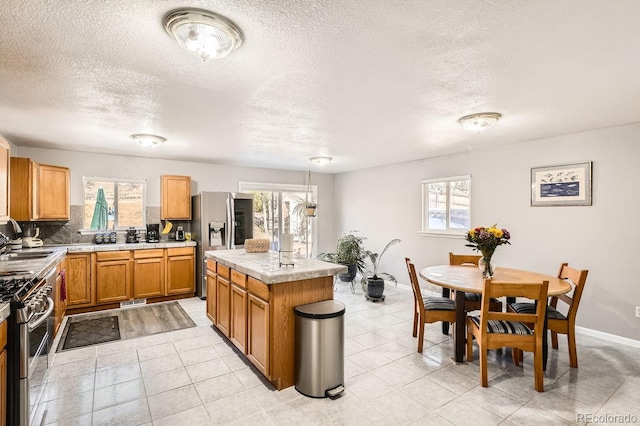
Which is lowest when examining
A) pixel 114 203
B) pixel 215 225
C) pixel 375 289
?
pixel 375 289

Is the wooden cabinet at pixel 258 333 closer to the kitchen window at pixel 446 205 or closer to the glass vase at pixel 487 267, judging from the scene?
the glass vase at pixel 487 267

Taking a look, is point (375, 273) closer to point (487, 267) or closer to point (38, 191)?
point (487, 267)

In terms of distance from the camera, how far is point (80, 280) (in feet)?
14.4

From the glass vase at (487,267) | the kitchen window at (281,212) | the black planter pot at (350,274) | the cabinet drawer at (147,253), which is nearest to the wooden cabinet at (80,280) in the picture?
the cabinet drawer at (147,253)

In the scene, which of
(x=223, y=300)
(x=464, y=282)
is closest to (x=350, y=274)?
(x=223, y=300)

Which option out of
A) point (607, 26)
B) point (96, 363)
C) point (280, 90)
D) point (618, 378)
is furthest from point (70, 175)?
point (618, 378)

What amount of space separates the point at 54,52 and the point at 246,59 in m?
1.11

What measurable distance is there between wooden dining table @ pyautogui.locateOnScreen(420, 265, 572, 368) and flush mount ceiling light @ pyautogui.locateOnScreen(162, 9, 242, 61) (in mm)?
2545

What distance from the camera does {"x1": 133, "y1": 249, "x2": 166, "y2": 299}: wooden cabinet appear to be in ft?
15.8

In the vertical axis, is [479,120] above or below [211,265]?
above

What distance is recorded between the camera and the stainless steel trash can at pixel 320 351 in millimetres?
2449

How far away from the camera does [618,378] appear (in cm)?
274

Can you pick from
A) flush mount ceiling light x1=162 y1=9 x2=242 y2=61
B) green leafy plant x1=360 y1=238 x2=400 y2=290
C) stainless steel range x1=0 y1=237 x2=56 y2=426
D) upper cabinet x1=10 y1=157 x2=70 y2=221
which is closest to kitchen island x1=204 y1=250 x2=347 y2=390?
stainless steel range x1=0 y1=237 x2=56 y2=426

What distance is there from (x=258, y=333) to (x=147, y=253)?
120 inches
